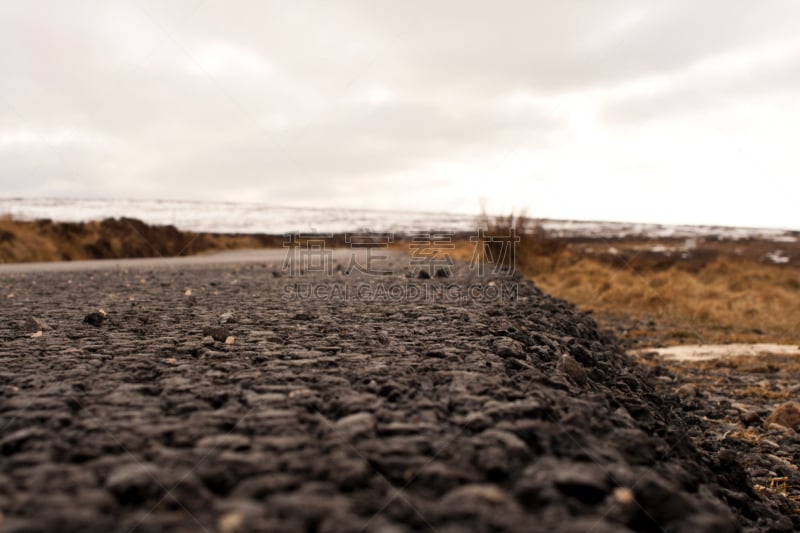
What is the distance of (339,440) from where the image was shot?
157cm

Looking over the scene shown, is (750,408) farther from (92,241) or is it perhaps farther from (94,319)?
(92,241)

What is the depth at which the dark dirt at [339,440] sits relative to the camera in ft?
4.00

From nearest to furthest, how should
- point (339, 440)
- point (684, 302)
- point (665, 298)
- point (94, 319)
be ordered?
point (339, 440) → point (94, 319) → point (684, 302) → point (665, 298)

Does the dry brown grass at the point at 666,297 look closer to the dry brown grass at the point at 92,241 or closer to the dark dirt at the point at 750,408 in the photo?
the dark dirt at the point at 750,408

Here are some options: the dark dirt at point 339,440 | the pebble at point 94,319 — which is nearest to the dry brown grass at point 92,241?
the pebble at point 94,319

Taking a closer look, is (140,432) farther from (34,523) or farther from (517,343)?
(517,343)

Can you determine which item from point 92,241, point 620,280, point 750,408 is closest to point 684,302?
point 620,280

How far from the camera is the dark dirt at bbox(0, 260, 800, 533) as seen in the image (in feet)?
4.00

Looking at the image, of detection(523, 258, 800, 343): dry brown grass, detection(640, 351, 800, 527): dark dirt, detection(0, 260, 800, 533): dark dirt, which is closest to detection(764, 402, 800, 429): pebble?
detection(640, 351, 800, 527): dark dirt

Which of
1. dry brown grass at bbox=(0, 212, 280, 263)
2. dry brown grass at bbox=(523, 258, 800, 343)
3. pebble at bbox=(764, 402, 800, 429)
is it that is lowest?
dry brown grass at bbox=(523, 258, 800, 343)

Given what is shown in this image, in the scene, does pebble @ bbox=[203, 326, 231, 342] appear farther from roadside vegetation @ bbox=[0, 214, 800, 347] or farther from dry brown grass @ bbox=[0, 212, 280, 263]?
dry brown grass @ bbox=[0, 212, 280, 263]

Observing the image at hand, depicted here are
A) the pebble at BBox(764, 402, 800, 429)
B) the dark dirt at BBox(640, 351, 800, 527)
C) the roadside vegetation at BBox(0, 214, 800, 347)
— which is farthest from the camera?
the roadside vegetation at BBox(0, 214, 800, 347)

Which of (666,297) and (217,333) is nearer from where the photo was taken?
(217,333)

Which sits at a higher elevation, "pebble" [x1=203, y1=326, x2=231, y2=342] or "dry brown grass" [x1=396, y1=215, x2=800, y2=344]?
"pebble" [x1=203, y1=326, x2=231, y2=342]
